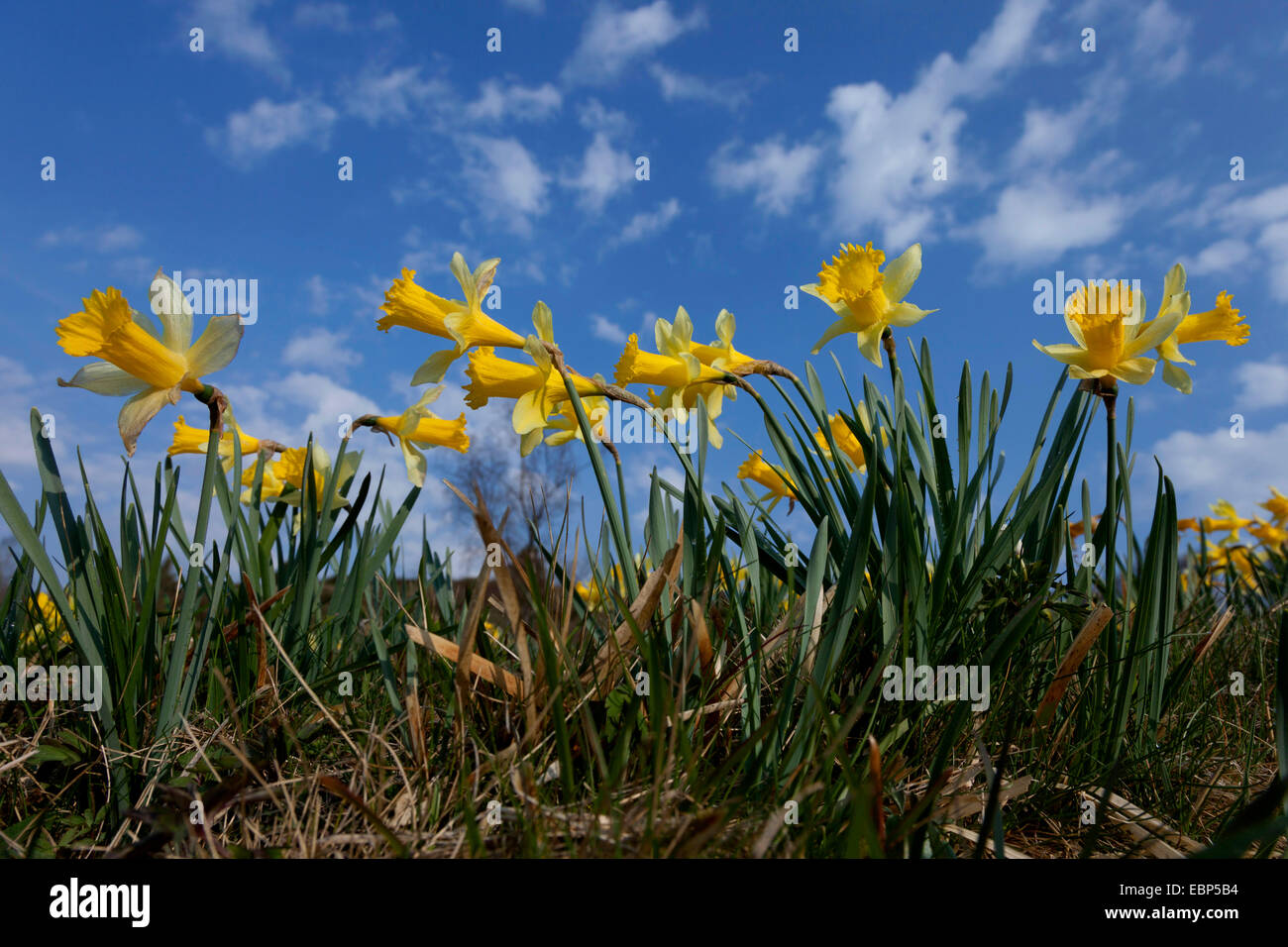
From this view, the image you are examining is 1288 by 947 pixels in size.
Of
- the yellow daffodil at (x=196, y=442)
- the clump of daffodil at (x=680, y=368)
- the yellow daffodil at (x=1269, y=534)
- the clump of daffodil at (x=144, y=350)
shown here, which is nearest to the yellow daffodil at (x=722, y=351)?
the clump of daffodil at (x=680, y=368)

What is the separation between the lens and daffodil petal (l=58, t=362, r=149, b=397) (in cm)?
189

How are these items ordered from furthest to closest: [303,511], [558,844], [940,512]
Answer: [303,511], [940,512], [558,844]

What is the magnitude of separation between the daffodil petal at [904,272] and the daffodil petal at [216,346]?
5.76 ft

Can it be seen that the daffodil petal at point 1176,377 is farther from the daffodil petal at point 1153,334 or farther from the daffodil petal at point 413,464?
the daffodil petal at point 413,464

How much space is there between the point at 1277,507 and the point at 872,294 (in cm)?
710

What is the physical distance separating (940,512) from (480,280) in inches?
58.0

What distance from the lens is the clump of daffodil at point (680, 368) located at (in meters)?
2.19

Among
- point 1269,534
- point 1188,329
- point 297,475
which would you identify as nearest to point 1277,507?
point 1269,534

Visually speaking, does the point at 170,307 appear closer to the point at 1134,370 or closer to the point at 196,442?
the point at 196,442
